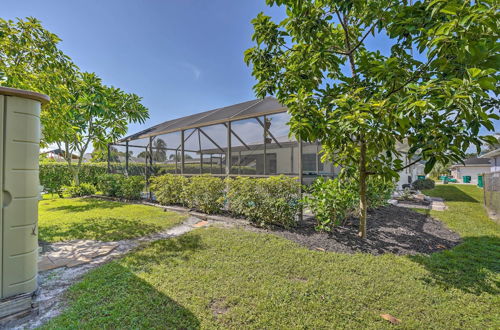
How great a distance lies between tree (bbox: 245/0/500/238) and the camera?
6.85ft

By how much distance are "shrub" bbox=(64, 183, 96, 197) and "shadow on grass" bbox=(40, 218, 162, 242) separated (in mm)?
6489

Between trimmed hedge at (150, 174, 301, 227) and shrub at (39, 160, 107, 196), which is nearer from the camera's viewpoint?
trimmed hedge at (150, 174, 301, 227)

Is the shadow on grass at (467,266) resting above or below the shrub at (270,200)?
below

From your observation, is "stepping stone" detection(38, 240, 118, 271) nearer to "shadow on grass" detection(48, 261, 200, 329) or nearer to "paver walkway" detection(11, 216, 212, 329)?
"paver walkway" detection(11, 216, 212, 329)

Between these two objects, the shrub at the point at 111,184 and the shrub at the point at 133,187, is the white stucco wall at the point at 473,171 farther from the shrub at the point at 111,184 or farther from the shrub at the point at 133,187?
the shrub at the point at 111,184

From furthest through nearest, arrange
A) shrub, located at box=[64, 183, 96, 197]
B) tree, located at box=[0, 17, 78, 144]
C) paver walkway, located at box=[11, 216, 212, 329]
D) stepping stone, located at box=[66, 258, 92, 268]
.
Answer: shrub, located at box=[64, 183, 96, 197], tree, located at box=[0, 17, 78, 144], stepping stone, located at box=[66, 258, 92, 268], paver walkway, located at box=[11, 216, 212, 329]

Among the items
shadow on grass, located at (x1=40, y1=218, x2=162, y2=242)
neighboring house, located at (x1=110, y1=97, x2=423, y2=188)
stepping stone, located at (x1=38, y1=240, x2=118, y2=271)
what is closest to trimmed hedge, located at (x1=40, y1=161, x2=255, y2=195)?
neighboring house, located at (x1=110, y1=97, x2=423, y2=188)

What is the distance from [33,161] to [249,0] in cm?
696

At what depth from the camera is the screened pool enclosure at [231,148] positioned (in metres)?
6.17

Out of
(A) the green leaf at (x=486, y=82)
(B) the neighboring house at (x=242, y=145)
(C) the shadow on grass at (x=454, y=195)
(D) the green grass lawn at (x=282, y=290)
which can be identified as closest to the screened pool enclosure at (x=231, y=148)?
(B) the neighboring house at (x=242, y=145)

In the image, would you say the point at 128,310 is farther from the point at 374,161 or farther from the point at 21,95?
the point at 374,161

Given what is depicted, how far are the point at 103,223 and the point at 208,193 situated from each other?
2700mm

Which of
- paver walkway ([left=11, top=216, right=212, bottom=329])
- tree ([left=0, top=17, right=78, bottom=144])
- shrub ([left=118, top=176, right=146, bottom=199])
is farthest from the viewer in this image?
shrub ([left=118, top=176, right=146, bottom=199])

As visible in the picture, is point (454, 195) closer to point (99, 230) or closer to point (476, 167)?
point (99, 230)
